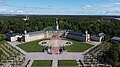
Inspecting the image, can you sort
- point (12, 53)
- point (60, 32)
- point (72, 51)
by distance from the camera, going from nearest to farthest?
point (12, 53) → point (72, 51) → point (60, 32)

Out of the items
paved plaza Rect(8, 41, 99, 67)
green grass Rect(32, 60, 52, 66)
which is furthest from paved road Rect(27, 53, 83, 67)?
green grass Rect(32, 60, 52, 66)

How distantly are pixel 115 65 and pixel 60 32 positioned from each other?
125ft

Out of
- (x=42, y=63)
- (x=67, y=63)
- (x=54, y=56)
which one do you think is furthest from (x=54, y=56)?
(x=67, y=63)

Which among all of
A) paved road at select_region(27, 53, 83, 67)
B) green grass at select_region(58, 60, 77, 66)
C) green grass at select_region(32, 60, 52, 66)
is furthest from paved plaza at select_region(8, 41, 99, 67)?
green grass at select_region(58, 60, 77, 66)

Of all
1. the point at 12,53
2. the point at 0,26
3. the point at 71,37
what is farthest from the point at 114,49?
the point at 0,26

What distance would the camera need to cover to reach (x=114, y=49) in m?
31.1

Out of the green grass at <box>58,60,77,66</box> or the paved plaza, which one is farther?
the paved plaza

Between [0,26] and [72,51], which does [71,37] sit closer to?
[72,51]

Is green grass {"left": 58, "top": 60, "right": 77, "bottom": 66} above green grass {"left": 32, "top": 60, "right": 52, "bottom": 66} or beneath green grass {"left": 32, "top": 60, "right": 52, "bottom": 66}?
above

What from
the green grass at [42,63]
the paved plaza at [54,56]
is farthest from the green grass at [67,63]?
the green grass at [42,63]

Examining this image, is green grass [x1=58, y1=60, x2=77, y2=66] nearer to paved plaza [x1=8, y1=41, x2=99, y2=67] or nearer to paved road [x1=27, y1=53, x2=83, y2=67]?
paved plaza [x1=8, y1=41, x2=99, y2=67]

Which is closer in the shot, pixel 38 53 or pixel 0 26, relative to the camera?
pixel 38 53

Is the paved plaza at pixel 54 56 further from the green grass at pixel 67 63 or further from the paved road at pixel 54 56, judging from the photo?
the green grass at pixel 67 63

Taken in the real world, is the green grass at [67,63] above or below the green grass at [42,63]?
above
